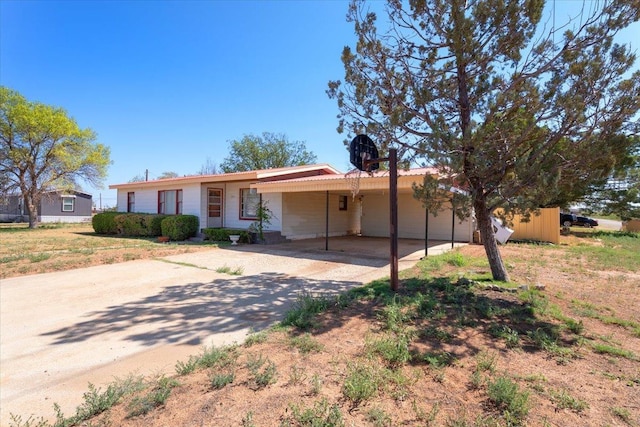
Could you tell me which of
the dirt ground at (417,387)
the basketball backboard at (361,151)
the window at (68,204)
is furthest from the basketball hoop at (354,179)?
the window at (68,204)

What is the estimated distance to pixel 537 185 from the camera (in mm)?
4812

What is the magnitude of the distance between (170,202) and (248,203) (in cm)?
498

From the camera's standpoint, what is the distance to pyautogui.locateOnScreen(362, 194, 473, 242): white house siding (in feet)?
46.5

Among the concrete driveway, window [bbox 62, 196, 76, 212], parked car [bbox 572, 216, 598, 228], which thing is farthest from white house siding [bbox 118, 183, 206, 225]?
parked car [bbox 572, 216, 598, 228]

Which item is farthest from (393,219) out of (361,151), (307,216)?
(307,216)

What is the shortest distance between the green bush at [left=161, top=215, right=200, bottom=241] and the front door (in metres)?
0.73

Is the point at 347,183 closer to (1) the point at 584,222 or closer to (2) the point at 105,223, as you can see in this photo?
(2) the point at 105,223

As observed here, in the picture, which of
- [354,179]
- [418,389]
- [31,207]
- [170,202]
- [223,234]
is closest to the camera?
[418,389]

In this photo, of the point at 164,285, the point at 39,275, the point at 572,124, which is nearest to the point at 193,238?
the point at 39,275

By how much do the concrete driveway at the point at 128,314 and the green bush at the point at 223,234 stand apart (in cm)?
400

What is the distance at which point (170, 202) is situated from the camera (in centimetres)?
1700

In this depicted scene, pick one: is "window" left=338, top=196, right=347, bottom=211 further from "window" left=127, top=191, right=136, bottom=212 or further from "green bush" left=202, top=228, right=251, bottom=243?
"window" left=127, top=191, right=136, bottom=212

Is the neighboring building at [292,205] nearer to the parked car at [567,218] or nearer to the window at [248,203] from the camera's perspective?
the window at [248,203]

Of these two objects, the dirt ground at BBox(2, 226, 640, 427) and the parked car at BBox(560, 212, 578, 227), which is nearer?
the dirt ground at BBox(2, 226, 640, 427)
